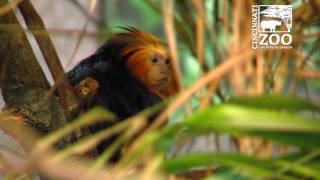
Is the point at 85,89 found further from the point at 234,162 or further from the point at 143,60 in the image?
the point at 234,162

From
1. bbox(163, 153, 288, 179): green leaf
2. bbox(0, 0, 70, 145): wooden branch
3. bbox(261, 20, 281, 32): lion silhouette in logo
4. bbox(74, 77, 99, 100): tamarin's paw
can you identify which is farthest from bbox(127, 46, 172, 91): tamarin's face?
bbox(163, 153, 288, 179): green leaf

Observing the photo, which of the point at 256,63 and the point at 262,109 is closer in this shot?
the point at 262,109

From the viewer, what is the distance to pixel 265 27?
747mm

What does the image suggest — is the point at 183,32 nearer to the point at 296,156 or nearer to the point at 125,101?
the point at 296,156

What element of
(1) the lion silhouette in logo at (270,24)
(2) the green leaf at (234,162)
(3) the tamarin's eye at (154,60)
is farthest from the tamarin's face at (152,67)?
(2) the green leaf at (234,162)

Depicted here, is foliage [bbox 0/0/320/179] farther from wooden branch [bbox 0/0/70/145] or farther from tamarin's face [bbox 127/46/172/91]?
tamarin's face [bbox 127/46/172/91]

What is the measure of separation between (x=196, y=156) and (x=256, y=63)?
13 centimetres

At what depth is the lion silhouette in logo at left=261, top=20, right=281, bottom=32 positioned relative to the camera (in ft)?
2.43

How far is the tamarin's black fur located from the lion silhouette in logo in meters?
0.70

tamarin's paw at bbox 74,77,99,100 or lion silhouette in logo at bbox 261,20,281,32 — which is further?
tamarin's paw at bbox 74,77,99,100

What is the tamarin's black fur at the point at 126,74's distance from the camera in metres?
1.47

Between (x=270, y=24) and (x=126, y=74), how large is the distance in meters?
0.84

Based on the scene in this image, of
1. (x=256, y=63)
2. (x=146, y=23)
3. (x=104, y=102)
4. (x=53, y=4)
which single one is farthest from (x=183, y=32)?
(x=146, y=23)

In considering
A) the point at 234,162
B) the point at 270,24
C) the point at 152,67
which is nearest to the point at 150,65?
the point at 152,67
